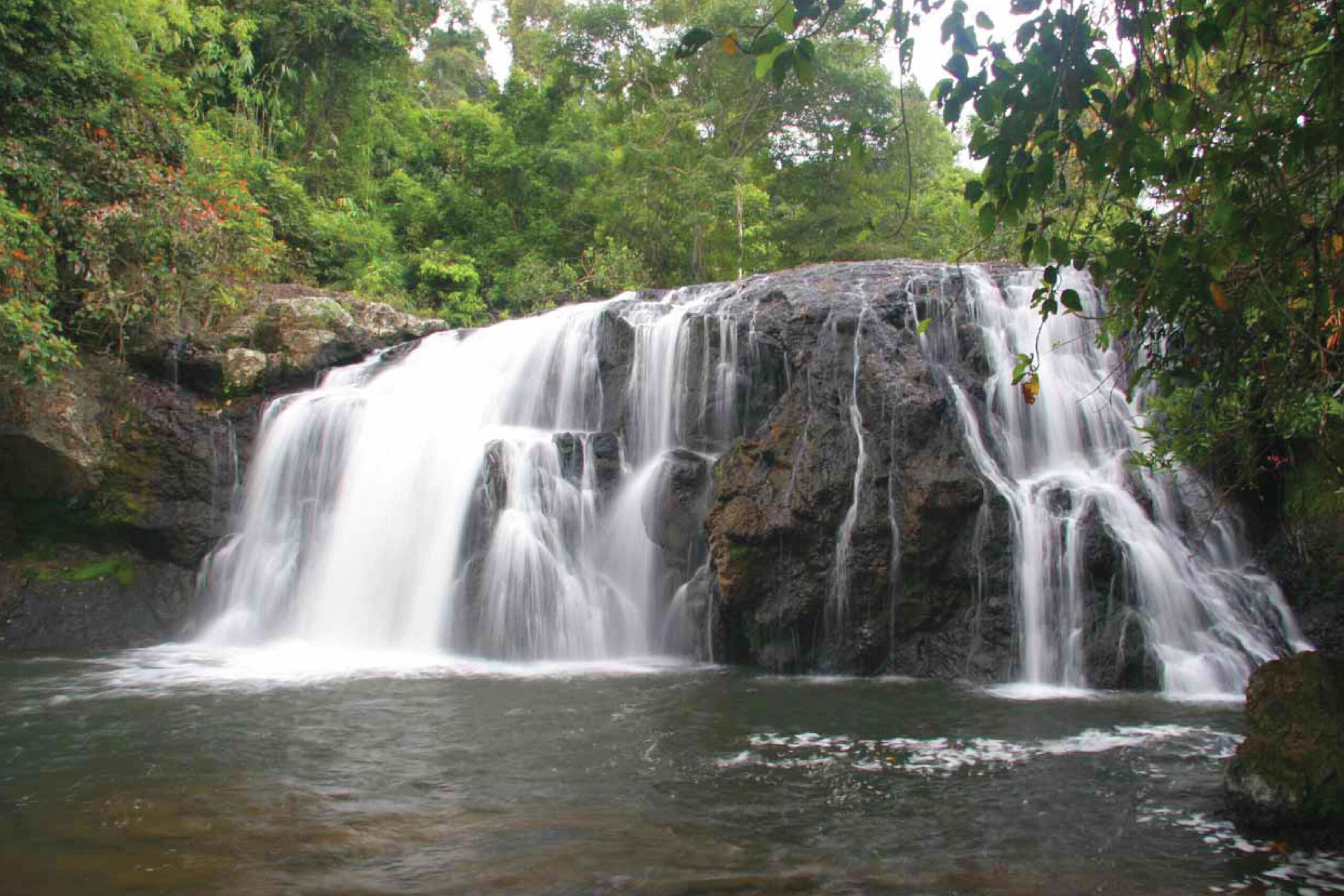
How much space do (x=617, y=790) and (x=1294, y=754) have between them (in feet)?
11.1

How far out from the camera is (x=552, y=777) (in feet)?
18.1

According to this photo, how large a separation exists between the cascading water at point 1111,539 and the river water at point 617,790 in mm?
818

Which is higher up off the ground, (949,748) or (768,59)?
(768,59)

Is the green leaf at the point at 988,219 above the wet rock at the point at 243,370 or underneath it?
underneath

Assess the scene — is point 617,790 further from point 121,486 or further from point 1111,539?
point 121,486

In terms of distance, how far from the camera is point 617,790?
525 cm

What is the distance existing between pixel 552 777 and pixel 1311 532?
7.71m

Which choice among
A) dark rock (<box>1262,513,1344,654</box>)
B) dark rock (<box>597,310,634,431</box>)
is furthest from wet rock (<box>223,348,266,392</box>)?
dark rock (<box>1262,513,1344,654</box>)

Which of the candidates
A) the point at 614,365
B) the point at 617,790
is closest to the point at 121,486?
the point at 614,365

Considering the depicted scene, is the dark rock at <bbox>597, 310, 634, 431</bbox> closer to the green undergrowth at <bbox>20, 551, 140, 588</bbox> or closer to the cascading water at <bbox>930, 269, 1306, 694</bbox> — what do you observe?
the cascading water at <bbox>930, 269, 1306, 694</bbox>

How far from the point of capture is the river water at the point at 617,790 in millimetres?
4043

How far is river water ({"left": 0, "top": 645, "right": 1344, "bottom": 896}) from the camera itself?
4.04 m

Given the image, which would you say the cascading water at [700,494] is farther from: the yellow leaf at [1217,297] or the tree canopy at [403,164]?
the yellow leaf at [1217,297]

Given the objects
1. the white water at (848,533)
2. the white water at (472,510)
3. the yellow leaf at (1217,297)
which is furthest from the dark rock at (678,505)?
the yellow leaf at (1217,297)
